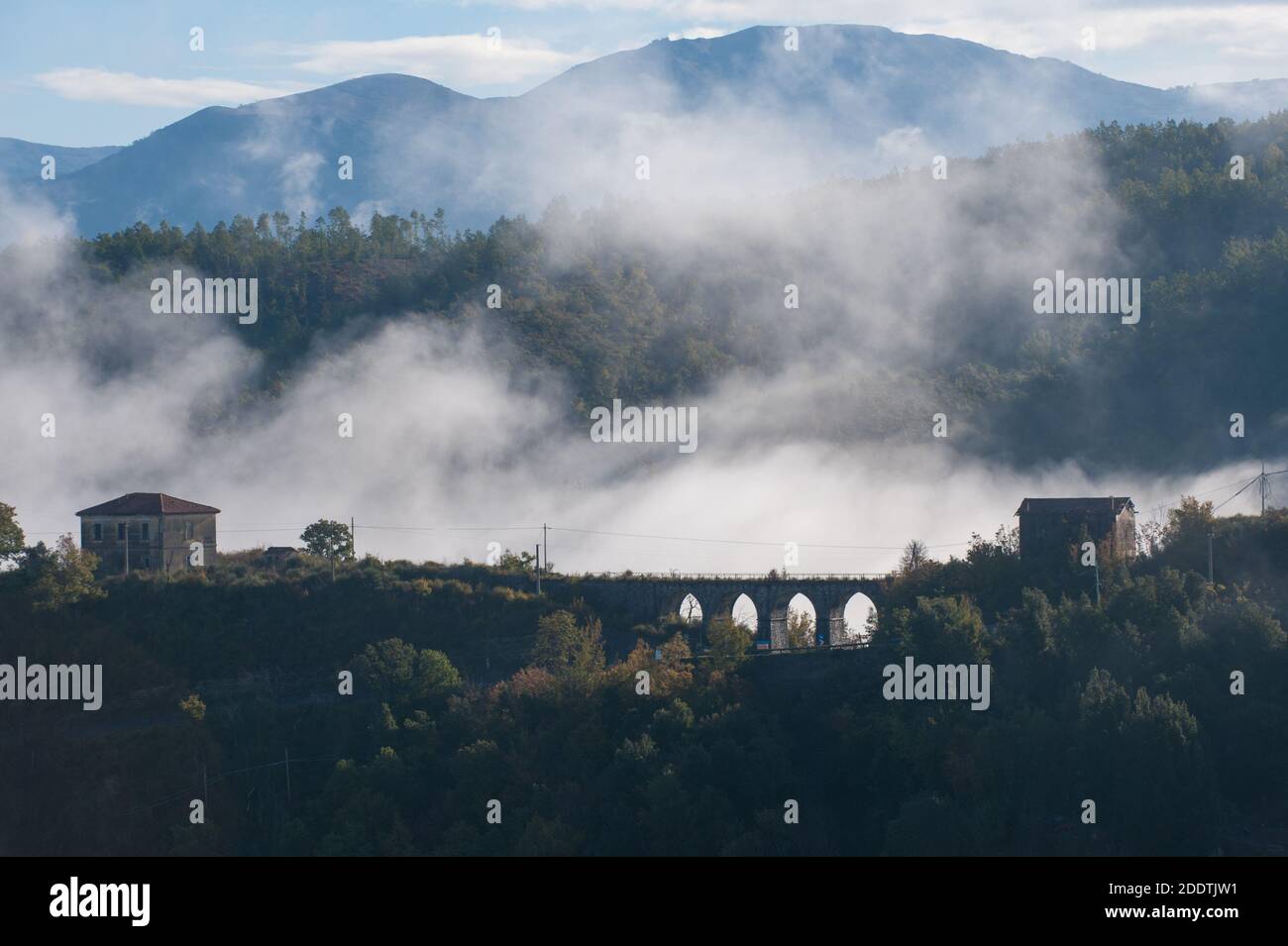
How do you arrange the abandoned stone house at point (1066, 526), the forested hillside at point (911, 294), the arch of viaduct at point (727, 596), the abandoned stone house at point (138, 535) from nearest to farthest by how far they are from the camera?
the abandoned stone house at point (1066, 526), the arch of viaduct at point (727, 596), the abandoned stone house at point (138, 535), the forested hillside at point (911, 294)

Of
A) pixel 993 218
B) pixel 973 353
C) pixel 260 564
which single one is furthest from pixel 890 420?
pixel 260 564

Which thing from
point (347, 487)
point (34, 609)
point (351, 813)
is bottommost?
point (351, 813)

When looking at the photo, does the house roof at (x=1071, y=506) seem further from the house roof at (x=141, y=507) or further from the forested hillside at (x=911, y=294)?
the forested hillside at (x=911, y=294)

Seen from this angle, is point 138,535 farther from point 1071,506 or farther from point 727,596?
point 1071,506

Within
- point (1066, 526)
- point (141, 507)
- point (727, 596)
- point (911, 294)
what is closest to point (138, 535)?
point (141, 507)

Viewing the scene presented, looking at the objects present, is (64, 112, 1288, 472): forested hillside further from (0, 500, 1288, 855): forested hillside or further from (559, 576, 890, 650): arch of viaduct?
(0, 500, 1288, 855): forested hillside

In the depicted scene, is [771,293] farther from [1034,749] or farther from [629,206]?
[1034,749]

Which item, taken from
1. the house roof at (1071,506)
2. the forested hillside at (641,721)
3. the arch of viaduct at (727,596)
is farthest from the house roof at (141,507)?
the house roof at (1071,506)
